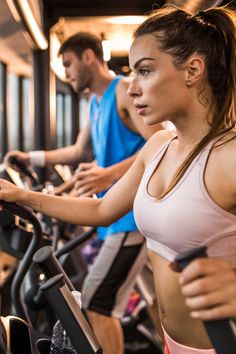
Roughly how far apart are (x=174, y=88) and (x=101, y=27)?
21.3 ft

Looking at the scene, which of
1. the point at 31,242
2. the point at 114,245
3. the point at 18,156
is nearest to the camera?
the point at 31,242

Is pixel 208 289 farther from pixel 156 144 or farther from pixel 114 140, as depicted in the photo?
pixel 114 140

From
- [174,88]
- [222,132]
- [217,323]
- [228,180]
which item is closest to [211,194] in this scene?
[228,180]

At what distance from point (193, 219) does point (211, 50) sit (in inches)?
15.7

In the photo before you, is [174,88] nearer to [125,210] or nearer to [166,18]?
[166,18]

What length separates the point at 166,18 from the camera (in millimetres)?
1348

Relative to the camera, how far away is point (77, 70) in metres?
2.95

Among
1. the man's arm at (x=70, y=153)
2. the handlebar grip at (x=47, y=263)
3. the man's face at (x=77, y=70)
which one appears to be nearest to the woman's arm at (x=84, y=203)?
the handlebar grip at (x=47, y=263)

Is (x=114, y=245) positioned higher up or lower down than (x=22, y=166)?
lower down

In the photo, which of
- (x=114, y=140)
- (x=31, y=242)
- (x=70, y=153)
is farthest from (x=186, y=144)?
(x=70, y=153)

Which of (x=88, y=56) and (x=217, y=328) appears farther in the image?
(x=88, y=56)

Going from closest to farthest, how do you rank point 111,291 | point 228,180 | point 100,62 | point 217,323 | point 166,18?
point 217,323 → point 228,180 → point 166,18 → point 111,291 → point 100,62

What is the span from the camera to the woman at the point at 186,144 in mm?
1210

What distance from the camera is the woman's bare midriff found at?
1.30 metres
